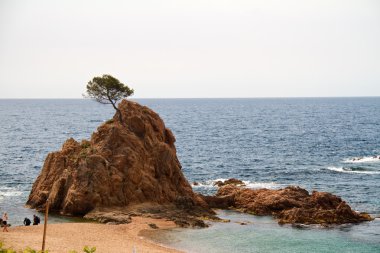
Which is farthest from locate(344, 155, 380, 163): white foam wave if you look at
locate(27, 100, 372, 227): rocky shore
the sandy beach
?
the sandy beach

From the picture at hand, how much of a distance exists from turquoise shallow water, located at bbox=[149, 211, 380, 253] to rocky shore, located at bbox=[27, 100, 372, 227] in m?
2.50

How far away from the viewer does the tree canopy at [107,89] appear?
2650 inches

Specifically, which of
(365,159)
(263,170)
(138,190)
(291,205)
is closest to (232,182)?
(263,170)

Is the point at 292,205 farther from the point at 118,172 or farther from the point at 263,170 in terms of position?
the point at 263,170

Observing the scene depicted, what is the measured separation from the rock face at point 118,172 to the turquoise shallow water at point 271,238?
8.60m

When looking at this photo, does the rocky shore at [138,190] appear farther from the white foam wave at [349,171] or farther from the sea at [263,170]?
the white foam wave at [349,171]

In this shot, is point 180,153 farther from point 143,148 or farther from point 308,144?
point 143,148

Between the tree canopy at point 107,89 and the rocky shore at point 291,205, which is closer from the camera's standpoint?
the rocky shore at point 291,205

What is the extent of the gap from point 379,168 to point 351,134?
198 feet

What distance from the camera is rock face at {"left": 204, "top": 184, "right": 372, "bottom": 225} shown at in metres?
57.4

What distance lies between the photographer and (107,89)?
67500 millimetres

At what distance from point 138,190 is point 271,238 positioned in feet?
57.6

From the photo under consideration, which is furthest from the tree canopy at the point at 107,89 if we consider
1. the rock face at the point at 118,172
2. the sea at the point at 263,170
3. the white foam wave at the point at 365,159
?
the white foam wave at the point at 365,159

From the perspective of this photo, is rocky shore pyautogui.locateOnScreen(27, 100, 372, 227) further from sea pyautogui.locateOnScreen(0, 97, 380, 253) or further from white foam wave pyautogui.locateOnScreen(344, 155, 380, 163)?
white foam wave pyautogui.locateOnScreen(344, 155, 380, 163)
